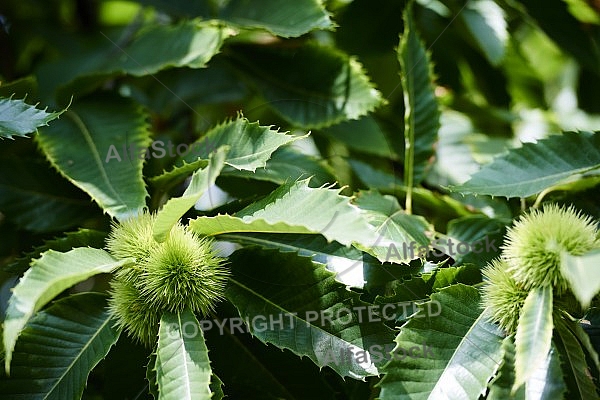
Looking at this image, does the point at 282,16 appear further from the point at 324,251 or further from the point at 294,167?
the point at 324,251

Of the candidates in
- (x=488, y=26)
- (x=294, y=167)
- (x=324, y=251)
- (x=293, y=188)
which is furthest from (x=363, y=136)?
(x=293, y=188)

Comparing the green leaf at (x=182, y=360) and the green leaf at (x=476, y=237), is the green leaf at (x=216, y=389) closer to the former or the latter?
the green leaf at (x=182, y=360)

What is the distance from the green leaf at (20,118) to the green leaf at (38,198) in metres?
0.31

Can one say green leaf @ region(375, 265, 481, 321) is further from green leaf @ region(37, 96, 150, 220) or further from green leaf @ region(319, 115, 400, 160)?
green leaf @ region(319, 115, 400, 160)

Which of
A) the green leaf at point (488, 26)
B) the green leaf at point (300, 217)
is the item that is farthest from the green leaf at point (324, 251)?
the green leaf at point (488, 26)

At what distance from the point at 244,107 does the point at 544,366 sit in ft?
3.90

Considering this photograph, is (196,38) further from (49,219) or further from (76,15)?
(76,15)

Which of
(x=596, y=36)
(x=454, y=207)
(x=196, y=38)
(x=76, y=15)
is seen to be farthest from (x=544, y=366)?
(x=76, y=15)

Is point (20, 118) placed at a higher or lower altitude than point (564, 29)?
lower

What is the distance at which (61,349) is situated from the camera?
101 centimetres

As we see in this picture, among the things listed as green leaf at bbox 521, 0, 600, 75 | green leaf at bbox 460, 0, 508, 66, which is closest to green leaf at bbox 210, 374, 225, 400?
green leaf at bbox 460, 0, 508, 66

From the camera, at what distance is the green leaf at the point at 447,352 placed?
883 millimetres

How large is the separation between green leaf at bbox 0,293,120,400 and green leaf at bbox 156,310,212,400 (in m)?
0.12

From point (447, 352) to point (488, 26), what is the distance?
1.02 m
